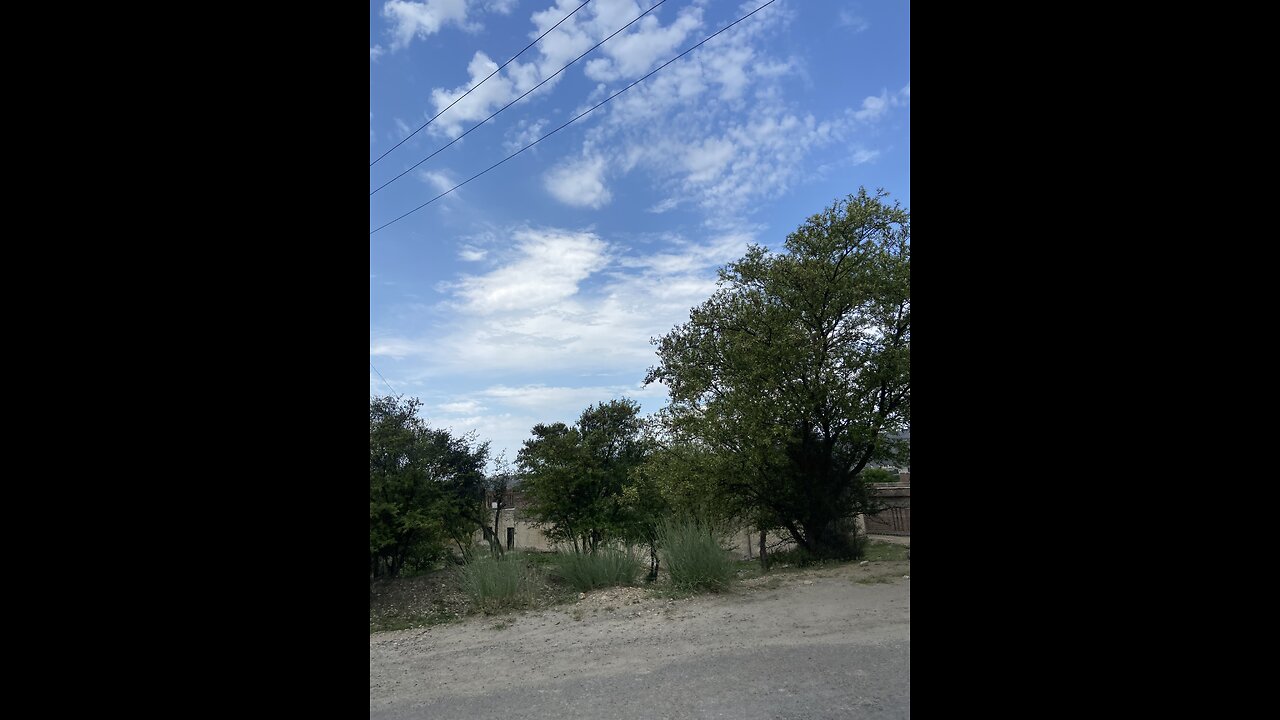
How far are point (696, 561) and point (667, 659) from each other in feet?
7.17

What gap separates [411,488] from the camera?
673 centimetres

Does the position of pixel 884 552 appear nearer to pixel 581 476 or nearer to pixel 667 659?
pixel 581 476

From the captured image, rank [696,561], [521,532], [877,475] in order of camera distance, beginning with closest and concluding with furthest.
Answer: [696,561] < [877,475] < [521,532]

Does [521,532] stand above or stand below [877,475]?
below

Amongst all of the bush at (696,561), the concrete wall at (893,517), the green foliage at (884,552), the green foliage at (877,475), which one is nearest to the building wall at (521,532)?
the bush at (696,561)

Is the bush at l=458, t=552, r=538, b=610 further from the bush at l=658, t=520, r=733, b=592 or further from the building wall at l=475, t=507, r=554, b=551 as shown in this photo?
the building wall at l=475, t=507, r=554, b=551

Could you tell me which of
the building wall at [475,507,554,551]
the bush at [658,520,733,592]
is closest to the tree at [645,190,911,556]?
the bush at [658,520,733,592]

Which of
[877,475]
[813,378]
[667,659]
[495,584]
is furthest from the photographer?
[877,475]

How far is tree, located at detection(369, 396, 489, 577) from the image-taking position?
6.58 m

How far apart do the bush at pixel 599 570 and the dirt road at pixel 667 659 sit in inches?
12.6

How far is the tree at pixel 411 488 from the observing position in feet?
21.6

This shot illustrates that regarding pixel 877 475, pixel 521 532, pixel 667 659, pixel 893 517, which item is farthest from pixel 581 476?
pixel 893 517

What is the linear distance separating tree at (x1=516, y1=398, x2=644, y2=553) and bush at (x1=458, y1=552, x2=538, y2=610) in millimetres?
2011

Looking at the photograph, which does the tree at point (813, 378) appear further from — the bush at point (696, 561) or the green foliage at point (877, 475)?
the bush at point (696, 561)
